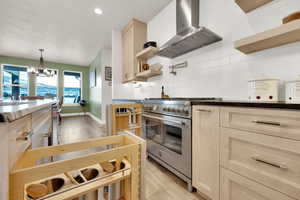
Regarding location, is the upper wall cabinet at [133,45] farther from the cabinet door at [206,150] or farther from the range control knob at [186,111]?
the cabinet door at [206,150]

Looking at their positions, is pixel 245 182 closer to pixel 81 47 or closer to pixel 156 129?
pixel 156 129

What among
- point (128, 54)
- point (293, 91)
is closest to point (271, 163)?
point (293, 91)

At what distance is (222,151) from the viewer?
3.30 feet

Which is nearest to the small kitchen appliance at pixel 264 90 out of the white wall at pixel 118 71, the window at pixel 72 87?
the white wall at pixel 118 71

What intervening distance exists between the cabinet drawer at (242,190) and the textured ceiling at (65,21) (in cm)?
281

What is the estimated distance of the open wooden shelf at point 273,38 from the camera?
3.04 feet

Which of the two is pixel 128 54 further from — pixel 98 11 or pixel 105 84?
pixel 105 84

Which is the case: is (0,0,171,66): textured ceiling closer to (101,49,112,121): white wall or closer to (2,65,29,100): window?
(101,49,112,121): white wall

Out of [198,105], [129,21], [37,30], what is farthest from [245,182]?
[37,30]

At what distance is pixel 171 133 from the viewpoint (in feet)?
5.02

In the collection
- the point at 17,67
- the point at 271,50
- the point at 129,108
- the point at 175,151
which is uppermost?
the point at 17,67

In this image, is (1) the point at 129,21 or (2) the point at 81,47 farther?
(2) the point at 81,47

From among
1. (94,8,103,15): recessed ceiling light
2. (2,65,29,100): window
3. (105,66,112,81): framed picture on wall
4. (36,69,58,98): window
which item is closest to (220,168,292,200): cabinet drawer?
(94,8,103,15): recessed ceiling light

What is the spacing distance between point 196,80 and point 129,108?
1282mm
